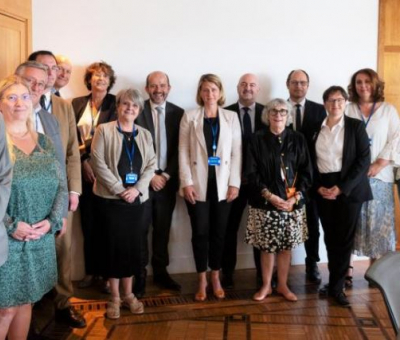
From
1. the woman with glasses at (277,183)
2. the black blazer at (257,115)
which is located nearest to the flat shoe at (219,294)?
the woman with glasses at (277,183)

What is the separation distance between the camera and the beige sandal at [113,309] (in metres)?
3.22

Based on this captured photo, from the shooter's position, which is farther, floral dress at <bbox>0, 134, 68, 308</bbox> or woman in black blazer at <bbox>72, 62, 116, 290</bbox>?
woman in black blazer at <bbox>72, 62, 116, 290</bbox>

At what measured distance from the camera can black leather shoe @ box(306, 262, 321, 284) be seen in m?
4.00

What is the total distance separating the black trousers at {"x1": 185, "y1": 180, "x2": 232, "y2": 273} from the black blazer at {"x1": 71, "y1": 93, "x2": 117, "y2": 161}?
943 millimetres

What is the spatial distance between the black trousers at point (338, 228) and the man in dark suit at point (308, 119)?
348 mm

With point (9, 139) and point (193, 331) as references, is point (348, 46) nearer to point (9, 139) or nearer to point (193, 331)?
point (193, 331)

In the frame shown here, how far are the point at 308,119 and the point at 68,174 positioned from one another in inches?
81.8

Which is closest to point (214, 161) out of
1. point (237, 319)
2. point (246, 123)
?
point (246, 123)

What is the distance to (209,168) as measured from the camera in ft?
11.5

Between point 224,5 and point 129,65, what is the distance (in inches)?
42.4

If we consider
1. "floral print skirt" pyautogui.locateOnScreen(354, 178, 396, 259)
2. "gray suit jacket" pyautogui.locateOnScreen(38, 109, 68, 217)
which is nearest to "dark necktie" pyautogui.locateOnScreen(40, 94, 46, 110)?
"gray suit jacket" pyautogui.locateOnScreen(38, 109, 68, 217)

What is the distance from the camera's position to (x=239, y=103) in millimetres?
3943

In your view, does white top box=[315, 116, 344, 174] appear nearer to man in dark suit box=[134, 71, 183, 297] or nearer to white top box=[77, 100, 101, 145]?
man in dark suit box=[134, 71, 183, 297]

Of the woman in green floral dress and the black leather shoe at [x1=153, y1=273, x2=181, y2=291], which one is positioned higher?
the woman in green floral dress
